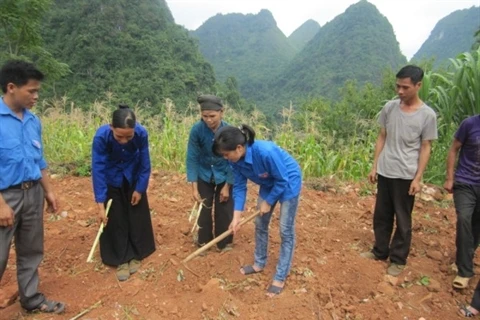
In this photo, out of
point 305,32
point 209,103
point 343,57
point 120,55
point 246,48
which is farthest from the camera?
point 305,32

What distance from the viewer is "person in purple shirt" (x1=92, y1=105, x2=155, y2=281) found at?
2684 millimetres

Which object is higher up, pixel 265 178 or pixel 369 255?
pixel 265 178

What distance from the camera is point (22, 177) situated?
2.24m


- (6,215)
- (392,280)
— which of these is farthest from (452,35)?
(6,215)

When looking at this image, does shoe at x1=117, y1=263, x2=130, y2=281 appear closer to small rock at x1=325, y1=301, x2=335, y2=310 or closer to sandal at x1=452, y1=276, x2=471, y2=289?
small rock at x1=325, y1=301, x2=335, y2=310

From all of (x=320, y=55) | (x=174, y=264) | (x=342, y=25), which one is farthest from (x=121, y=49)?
(x=342, y=25)

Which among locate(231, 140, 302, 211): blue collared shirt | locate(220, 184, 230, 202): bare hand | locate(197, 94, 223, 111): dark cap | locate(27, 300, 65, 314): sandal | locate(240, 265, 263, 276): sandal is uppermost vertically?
locate(197, 94, 223, 111): dark cap

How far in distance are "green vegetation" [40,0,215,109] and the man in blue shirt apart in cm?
1596

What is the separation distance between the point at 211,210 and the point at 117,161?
0.90 m

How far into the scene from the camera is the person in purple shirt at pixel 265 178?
230 cm

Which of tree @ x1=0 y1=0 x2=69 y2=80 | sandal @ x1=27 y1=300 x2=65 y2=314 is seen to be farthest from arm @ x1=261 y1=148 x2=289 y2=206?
tree @ x1=0 y1=0 x2=69 y2=80

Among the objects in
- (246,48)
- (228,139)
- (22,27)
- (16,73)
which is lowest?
(228,139)

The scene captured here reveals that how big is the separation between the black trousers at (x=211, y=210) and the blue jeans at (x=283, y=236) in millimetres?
426

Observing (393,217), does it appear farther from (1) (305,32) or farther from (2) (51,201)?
(1) (305,32)
